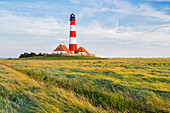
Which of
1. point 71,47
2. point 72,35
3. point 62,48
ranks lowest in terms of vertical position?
point 62,48

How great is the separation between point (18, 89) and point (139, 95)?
4921 mm

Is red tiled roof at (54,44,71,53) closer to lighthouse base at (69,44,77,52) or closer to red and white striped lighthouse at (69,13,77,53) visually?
lighthouse base at (69,44,77,52)

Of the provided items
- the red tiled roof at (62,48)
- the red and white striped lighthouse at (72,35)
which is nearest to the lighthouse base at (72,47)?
the red and white striped lighthouse at (72,35)

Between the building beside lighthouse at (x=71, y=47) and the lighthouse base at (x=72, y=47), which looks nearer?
the building beside lighthouse at (x=71, y=47)

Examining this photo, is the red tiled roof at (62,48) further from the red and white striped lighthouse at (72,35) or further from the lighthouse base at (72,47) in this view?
the red and white striped lighthouse at (72,35)

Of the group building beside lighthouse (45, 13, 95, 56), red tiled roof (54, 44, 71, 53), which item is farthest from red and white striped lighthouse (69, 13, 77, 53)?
red tiled roof (54, 44, 71, 53)

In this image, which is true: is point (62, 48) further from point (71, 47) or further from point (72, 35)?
point (72, 35)

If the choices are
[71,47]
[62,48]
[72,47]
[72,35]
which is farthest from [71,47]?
[72,35]

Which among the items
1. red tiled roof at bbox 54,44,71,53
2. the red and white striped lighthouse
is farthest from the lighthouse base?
red tiled roof at bbox 54,44,71,53

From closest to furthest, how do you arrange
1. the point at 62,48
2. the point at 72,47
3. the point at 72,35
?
the point at 72,35 < the point at 62,48 < the point at 72,47

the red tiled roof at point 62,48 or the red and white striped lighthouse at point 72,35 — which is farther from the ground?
the red and white striped lighthouse at point 72,35

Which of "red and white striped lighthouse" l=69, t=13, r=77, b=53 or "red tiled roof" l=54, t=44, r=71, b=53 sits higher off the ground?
"red and white striped lighthouse" l=69, t=13, r=77, b=53

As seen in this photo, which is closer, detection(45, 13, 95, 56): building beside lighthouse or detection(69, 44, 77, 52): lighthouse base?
detection(45, 13, 95, 56): building beside lighthouse

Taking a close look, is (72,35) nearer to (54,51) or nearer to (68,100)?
(54,51)
